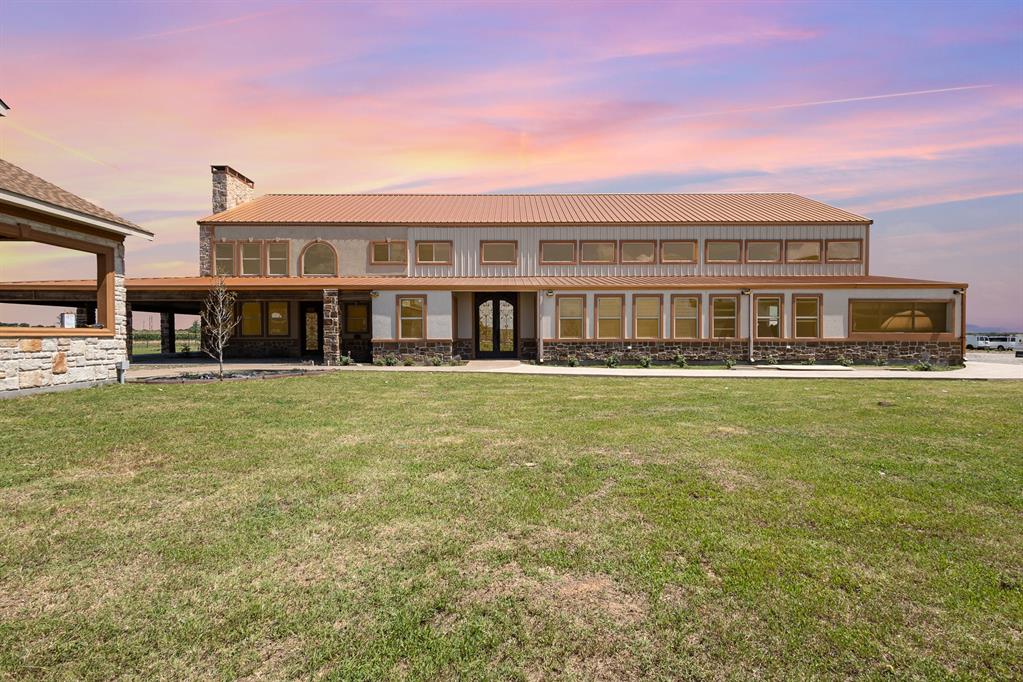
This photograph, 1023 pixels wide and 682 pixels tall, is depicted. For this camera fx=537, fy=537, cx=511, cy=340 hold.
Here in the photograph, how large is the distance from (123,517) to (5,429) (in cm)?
549

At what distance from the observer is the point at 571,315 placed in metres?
23.2

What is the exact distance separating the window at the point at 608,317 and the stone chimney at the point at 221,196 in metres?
19.2

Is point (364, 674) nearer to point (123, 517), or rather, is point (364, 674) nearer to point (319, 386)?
point (123, 517)

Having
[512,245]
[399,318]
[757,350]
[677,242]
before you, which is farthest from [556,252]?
[757,350]

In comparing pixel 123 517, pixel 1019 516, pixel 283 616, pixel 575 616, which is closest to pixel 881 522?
pixel 1019 516

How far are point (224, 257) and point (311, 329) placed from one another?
5.43 m

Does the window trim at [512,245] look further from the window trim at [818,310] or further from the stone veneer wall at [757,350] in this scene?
the window trim at [818,310]

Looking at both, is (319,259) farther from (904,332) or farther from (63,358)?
(904,332)

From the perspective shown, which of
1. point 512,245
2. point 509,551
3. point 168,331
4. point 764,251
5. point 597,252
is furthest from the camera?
point 168,331

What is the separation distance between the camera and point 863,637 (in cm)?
305

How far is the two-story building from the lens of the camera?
22.9 metres

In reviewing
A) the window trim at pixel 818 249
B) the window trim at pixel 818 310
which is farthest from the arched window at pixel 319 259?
the window trim at pixel 818 249

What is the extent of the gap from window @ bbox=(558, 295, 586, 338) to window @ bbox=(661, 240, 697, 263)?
6.75 meters

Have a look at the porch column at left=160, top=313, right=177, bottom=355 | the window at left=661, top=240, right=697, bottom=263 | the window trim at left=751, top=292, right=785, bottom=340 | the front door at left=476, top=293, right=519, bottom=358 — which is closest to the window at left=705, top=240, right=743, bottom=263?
the window at left=661, top=240, right=697, bottom=263
